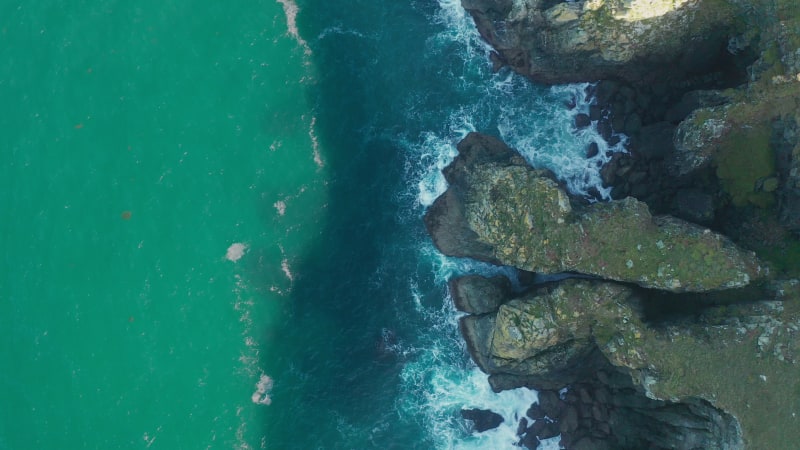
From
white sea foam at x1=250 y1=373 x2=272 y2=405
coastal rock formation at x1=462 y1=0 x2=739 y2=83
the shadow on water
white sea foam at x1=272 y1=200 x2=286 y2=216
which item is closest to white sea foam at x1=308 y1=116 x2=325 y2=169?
the shadow on water

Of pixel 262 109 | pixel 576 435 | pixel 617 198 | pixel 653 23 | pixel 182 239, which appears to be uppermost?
pixel 262 109

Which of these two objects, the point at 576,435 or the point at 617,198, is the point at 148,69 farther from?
the point at 576,435

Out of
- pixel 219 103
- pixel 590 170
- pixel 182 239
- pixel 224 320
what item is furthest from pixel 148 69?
pixel 590 170

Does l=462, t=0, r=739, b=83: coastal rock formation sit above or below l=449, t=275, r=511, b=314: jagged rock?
above

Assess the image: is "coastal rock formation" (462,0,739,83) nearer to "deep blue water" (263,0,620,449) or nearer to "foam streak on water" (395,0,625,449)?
"foam streak on water" (395,0,625,449)

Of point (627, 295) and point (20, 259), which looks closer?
point (627, 295)

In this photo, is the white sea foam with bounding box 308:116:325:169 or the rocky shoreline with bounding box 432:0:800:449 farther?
the white sea foam with bounding box 308:116:325:169

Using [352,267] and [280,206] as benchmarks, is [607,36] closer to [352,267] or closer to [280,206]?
[352,267]

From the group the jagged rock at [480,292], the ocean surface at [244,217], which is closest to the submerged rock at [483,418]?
the ocean surface at [244,217]
